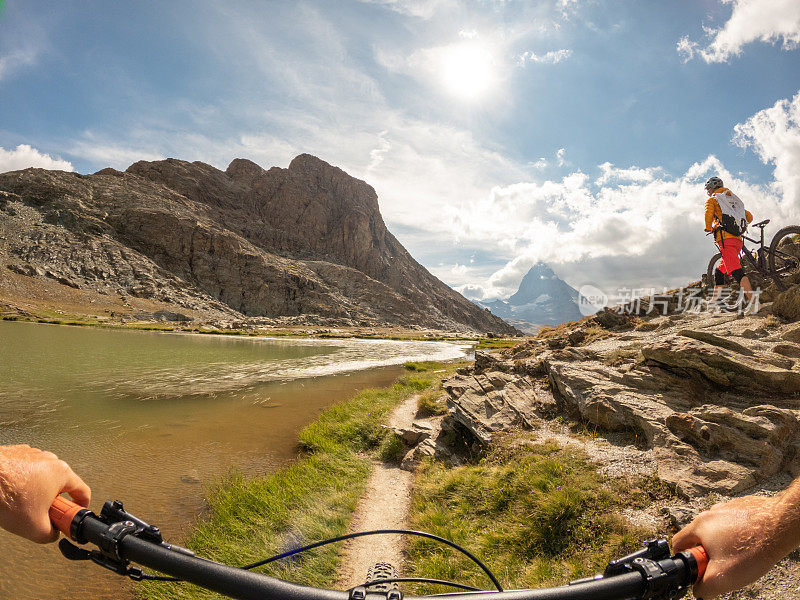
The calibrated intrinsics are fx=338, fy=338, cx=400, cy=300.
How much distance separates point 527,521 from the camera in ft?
22.2

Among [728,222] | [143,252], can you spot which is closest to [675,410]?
[728,222]

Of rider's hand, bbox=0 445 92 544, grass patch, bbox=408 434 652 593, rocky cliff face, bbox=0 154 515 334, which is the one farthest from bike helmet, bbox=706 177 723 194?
Answer: rocky cliff face, bbox=0 154 515 334

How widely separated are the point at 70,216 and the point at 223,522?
608ft

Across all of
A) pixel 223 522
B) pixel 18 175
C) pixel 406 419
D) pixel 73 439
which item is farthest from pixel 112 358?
pixel 18 175

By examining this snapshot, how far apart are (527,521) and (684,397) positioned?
629 centimetres

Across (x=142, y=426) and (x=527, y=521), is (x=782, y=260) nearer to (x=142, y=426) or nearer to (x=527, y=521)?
(x=527, y=521)

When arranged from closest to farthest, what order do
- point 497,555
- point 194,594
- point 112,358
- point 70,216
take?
point 194,594 → point 497,555 → point 112,358 → point 70,216

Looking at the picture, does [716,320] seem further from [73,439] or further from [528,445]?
[73,439]

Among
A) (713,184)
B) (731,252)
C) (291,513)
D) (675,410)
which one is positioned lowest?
(291,513)

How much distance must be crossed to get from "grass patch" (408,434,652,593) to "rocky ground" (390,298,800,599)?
0.64m

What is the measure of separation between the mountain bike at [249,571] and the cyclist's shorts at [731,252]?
13.6 metres

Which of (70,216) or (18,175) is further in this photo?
(18,175)

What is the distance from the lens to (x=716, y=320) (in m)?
13.2

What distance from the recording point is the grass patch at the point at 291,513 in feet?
20.7
